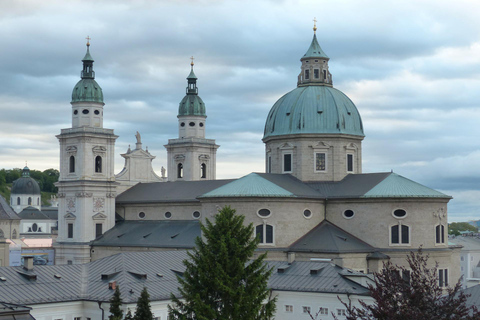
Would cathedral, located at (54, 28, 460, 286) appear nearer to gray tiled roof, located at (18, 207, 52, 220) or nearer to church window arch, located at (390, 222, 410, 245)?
church window arch, located at (390, 222, 410, 245)

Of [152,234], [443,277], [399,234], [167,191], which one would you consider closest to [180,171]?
[167,191]

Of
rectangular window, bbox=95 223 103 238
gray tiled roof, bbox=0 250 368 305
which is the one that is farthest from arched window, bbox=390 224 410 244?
rectangular window, bbox=95 223 103 238

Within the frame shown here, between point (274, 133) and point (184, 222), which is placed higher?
point (274, 133)

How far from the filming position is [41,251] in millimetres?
114250

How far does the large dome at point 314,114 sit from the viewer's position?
2662 inches

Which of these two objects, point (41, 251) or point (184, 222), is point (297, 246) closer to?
point (184, 222)

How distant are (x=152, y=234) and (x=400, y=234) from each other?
89.2 feet

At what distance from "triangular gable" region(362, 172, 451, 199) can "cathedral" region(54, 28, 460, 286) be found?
9cm

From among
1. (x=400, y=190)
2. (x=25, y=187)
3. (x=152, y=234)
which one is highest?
(x=25, y=187)

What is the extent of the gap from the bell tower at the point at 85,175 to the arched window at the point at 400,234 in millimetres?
34779

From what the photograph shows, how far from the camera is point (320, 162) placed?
221 ft

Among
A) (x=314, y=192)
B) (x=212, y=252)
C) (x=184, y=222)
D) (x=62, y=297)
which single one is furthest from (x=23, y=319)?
(x=184, y=222)

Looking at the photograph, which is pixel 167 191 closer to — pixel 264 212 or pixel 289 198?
pixel 264 212

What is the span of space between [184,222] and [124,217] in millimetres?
10503
